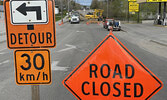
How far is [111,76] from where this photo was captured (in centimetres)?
321

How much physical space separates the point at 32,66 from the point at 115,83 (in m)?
1.25

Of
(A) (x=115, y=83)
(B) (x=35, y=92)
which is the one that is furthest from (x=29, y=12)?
(A) (x=115, y=83)

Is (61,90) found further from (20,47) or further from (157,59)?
(157,59)

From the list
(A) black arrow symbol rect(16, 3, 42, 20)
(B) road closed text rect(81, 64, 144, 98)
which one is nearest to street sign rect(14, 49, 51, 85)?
(A) black arrow symbol rect(16, 3, 42, 20)

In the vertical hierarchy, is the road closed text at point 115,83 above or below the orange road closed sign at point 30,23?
below

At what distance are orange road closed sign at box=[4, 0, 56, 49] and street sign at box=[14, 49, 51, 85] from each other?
10 cm

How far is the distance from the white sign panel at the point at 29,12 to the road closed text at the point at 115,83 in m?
1.02

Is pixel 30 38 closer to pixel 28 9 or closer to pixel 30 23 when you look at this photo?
pixel 30 23

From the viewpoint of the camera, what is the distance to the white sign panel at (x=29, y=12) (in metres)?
2.98

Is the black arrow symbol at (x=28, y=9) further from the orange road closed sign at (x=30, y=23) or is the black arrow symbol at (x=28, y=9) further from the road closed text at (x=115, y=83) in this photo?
the road closed text at (x=115, y=83)

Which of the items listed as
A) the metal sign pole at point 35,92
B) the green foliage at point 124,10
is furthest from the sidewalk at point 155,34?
the green foliage at point 124,10

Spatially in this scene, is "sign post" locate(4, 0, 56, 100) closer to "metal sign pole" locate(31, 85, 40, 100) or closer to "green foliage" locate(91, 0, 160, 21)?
"metal sign pole" locate(31, 85, 40, 100)

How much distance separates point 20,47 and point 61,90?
296 centimetres

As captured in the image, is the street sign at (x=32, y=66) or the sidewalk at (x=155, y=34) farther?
the sidewalk at (x=155, y=34)
